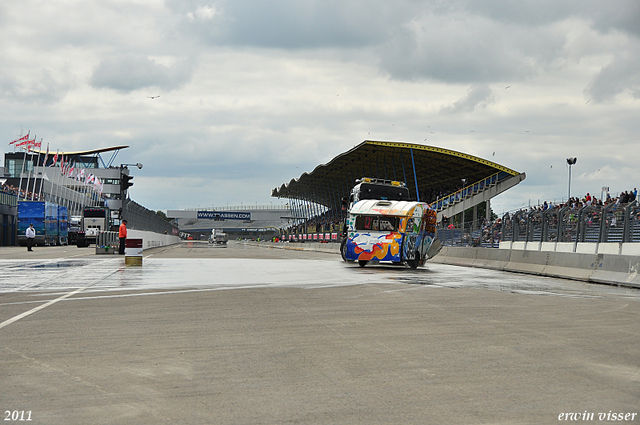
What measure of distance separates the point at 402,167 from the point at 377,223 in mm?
53862

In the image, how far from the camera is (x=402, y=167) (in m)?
78.3

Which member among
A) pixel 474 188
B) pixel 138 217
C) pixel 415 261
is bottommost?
pixel 415 261

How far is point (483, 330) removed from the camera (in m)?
8.89

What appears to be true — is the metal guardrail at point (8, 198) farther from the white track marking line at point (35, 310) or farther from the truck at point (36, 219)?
the white track marking line at point (35, 310)

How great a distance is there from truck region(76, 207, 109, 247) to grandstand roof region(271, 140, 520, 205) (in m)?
24.6

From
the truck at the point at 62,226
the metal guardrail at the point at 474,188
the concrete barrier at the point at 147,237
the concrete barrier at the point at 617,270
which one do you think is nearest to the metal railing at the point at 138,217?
the concrete barrier at the point at 147,237

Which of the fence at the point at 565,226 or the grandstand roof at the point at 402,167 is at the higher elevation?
the grandstand roof at the point at 402,167

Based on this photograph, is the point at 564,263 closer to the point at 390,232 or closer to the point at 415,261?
the point at 415,261

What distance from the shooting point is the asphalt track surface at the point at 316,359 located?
197 inches

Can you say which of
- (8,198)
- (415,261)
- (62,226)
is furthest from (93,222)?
(415,261)

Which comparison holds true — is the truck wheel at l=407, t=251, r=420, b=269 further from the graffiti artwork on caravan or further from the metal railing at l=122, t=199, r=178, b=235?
the metal railing at l=122, t=199, r=178, b=235

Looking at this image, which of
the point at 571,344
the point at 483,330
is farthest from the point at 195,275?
the point at 571,344

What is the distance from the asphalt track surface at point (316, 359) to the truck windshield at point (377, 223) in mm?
11743

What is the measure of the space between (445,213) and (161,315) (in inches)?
2437
